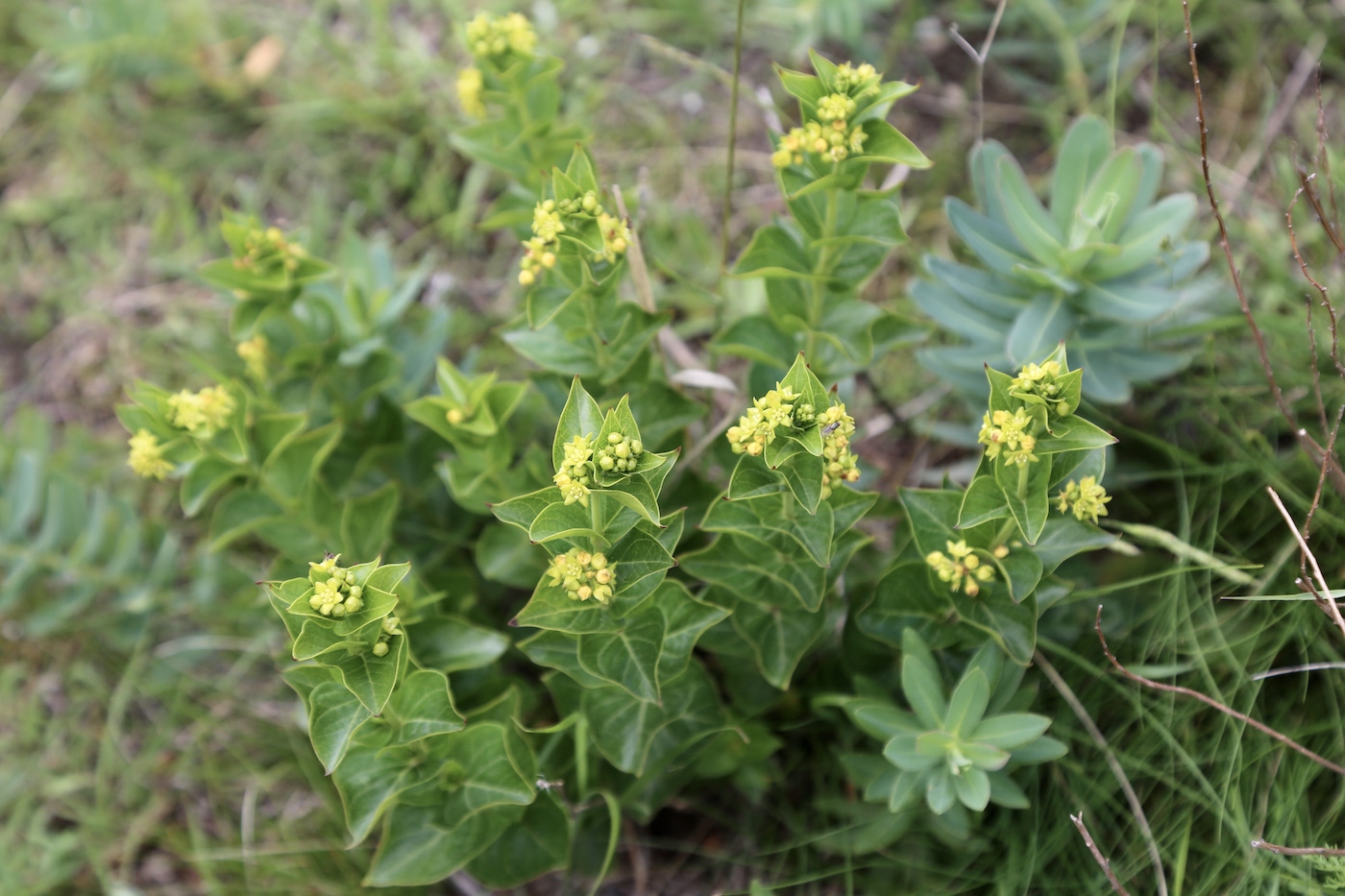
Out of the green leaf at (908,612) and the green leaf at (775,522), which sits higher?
the green leaf at (775,522)

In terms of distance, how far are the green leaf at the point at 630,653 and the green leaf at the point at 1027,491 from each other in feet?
3.10

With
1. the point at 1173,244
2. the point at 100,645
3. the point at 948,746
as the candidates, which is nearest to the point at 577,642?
the point at 948,746

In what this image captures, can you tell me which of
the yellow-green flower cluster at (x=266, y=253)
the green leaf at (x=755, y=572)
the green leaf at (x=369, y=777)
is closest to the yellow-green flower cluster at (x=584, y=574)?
the green leaf at (x=755, y=572)

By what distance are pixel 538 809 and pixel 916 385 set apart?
2269 millimetres

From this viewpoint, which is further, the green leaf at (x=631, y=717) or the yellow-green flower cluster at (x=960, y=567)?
the green leaf at (x=631, y=717)

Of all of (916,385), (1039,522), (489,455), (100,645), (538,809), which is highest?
(1039,522)

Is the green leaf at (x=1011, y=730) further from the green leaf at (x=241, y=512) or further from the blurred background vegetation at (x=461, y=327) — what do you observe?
the green leaf at (x=241, y=512)

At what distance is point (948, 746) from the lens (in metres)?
2.59

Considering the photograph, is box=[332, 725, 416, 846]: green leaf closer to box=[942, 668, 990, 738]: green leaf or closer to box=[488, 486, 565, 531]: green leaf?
box=[488, 486, 565, 531]: green leaf

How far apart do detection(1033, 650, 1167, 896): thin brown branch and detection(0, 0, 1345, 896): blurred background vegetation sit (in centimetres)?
6

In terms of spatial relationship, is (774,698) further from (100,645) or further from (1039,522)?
(100,645)

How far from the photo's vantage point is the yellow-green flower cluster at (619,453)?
2195mm

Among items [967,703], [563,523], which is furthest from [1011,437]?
[563,523]

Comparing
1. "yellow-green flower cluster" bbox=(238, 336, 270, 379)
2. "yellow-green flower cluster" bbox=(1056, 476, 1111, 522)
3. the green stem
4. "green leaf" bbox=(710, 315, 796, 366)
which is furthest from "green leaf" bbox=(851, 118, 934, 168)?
"yellow-green flower cluster" bbox=(238, 336, 270, 379)
